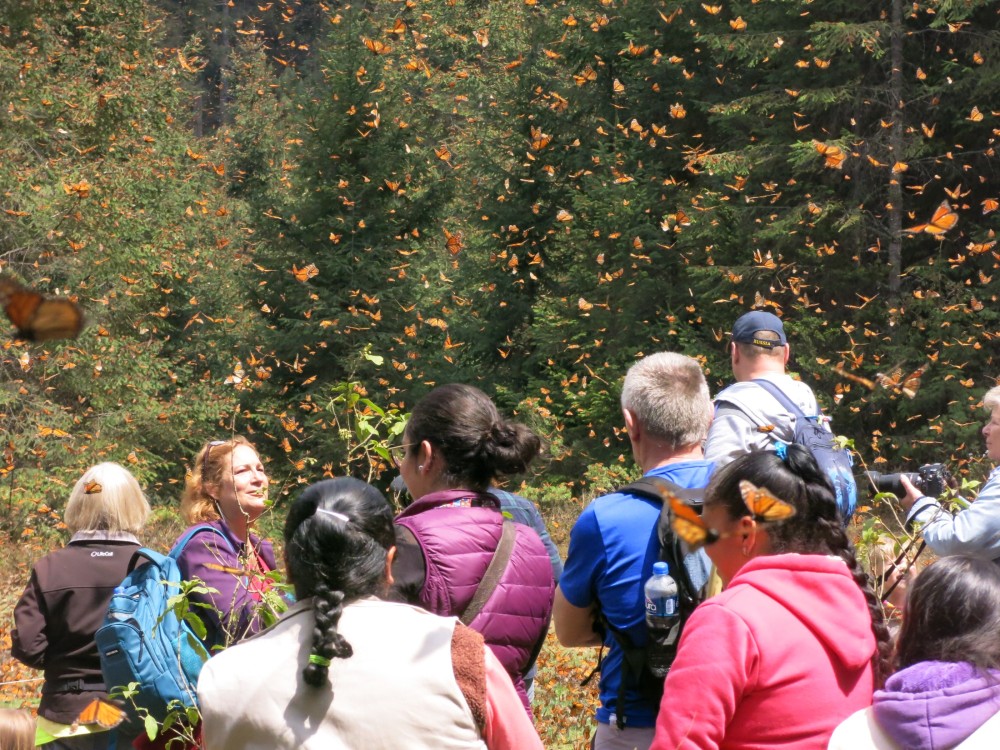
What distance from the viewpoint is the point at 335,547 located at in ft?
7.82

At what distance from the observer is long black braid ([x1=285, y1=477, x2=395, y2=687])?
2327 millimetres

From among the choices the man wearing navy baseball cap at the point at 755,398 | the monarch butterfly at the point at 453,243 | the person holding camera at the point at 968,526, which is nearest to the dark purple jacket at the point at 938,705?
the person holding camera at the point at 968,526

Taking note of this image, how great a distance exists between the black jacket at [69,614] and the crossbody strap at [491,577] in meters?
1.94

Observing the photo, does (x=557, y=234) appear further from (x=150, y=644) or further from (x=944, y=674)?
(x=944, y=674)

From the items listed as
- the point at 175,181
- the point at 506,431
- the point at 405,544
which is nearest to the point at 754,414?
the point at 506,431

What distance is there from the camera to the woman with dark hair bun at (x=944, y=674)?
2.31 metres

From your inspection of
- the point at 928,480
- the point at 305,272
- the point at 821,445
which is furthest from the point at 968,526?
the point at 305,272

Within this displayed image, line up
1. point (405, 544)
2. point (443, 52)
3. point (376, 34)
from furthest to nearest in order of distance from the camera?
point (443, 52) < point (376, 34) < point (405, 544)

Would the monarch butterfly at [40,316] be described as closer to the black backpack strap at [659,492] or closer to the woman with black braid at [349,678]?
the woman with black braid at [349,678]

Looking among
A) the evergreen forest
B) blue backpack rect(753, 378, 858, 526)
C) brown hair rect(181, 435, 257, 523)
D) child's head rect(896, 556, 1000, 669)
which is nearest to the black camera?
blue backpack rect(753, 378, 858, 526)

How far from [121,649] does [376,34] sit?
60.7 ft

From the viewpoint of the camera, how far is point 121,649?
3.57 m

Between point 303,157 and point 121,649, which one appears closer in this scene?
point 121,649

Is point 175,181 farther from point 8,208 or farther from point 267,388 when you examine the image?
point 8,208
